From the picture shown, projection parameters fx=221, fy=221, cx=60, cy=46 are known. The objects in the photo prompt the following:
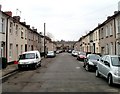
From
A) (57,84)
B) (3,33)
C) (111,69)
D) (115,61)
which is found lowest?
→ (57,84)

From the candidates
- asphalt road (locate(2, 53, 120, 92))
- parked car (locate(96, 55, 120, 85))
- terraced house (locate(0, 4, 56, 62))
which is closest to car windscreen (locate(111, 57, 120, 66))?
parked car (locate(96, 55, 120, 85))

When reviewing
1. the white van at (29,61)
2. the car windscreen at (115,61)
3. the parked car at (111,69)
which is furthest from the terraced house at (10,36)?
the car windscreen at (115,61)

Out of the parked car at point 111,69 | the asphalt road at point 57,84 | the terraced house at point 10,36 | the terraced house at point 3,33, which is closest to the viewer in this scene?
the asphalt road at point 57,84

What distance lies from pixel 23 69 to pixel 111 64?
1179cm

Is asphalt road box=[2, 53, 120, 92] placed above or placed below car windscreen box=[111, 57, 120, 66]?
below

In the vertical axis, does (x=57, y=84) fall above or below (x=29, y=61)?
below

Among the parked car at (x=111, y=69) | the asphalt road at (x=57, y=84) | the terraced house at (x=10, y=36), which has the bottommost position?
the asphalt road at (x=57, y=84)

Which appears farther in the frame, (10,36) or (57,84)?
(10,36)

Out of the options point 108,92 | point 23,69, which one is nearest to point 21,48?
point 23,69

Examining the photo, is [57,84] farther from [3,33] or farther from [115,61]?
[3,33]

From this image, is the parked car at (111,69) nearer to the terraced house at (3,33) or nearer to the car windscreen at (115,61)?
the car windscreen at (115,61)

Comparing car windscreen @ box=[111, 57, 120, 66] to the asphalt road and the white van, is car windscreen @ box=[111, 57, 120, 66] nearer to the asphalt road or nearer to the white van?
the asphalt road

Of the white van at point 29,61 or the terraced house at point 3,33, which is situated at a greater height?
the terraced house at point 3,33

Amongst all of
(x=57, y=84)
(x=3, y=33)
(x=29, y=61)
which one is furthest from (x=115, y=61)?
(x=3, y=33)
